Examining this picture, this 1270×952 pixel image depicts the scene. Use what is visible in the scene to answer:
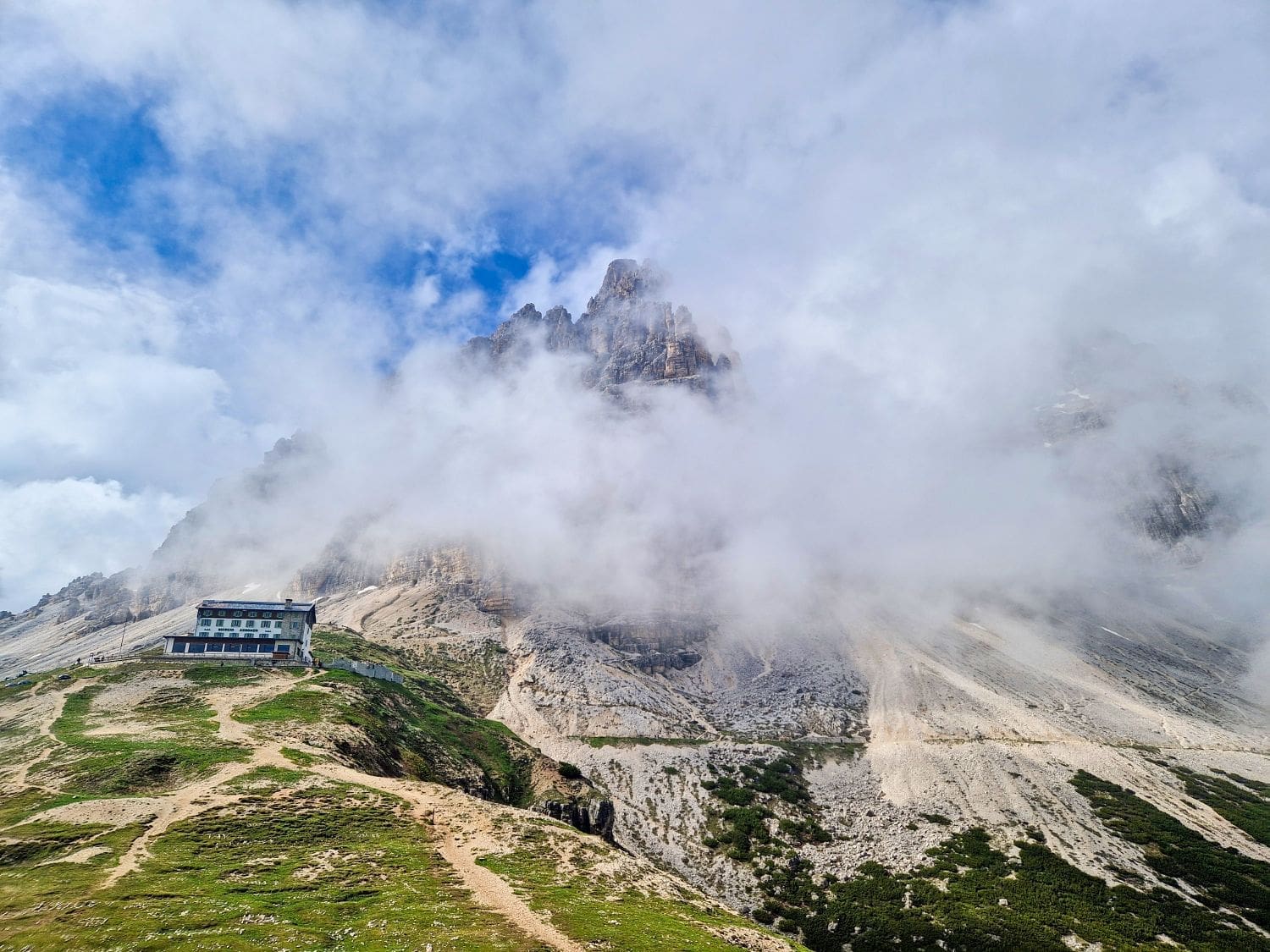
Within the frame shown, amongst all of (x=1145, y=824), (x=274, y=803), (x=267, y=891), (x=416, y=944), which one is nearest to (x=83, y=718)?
(x=274, y=803)

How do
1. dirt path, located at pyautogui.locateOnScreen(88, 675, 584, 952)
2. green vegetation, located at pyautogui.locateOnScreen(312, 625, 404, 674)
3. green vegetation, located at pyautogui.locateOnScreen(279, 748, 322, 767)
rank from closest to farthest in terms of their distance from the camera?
dirt path, located at pyautogui.locateOnScreen(88, 675, 584, 952) → green vegetation, located at pyautogui.locateOnScreen(279, 748, 322, 767) → green vegetation, located at pyautogui.locateOnScreen(312, 625, 404, 674)

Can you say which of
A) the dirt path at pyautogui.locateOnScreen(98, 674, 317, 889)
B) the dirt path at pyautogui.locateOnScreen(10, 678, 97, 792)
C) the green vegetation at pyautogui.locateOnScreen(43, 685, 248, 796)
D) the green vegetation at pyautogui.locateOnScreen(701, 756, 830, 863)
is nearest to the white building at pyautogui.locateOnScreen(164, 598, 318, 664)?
the dirt path at pyautogui.locateOnScreen(10, 678, 97, 792)

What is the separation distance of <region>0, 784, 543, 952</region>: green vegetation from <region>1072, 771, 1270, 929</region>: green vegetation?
100 meters

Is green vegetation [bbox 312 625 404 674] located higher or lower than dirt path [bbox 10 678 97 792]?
higher

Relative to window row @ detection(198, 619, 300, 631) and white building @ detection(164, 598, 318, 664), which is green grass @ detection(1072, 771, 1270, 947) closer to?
white building @ detection(164, 598, 318, 664)

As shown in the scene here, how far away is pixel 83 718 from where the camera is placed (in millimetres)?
68562

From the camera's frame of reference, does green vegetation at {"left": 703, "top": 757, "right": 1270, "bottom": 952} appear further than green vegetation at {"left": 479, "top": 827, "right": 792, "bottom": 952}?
Yes

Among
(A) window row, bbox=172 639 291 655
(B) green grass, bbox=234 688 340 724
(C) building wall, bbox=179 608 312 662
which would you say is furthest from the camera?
(C) building wall, bbox=179 608 312 662

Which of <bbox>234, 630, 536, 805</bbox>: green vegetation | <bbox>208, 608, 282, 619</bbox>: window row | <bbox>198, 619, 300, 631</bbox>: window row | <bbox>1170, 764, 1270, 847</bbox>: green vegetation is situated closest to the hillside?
<bbox>234, 630, 536, 805</bbox>: green vegetation

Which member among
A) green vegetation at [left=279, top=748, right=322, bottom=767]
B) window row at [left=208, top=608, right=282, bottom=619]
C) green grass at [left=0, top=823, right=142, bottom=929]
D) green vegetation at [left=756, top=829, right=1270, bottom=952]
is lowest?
green vegetation at [left=756, top=829, right=1270, bottom=952]

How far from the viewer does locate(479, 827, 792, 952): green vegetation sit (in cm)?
3422

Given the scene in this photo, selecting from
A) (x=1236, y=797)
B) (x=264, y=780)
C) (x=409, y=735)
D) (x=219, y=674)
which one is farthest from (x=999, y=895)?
(x=219, y=674)

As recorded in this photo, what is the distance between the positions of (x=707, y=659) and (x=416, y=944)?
175313mm

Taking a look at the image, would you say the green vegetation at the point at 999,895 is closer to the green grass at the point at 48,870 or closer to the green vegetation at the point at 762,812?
the green vegetation at the point at 762,812
